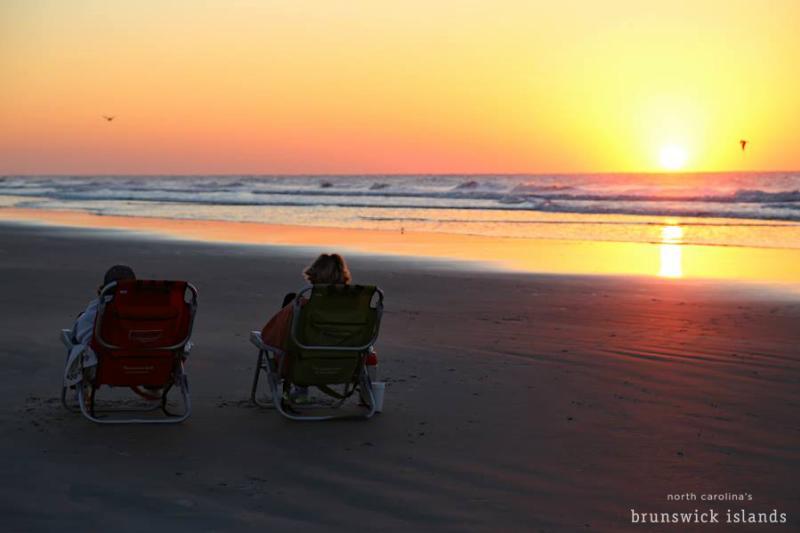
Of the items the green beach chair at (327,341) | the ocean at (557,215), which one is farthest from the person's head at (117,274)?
the ocean at (557,215)

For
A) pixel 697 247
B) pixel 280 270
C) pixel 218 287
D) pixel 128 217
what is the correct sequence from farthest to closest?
pixel 128 217, pixel 697 247, pixel 280 270, pixel 218 287

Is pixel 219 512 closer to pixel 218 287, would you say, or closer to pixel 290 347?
pixel 290 347

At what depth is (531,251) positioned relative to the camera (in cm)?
1972

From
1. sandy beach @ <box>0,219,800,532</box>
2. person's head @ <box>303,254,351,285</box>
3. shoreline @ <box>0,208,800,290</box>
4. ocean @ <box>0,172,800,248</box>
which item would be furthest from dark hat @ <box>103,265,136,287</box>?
ocean @ <box>0,172,800,248</box>

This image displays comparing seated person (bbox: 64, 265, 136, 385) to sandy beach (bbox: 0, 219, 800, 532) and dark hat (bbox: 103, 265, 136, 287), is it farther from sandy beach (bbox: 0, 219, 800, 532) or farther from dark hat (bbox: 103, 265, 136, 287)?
sandy beach (bbox: 0, 219, 800, 532)

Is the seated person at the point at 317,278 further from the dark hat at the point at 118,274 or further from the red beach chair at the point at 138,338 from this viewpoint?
the dark hat at the point at 118,274

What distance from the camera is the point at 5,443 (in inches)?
202

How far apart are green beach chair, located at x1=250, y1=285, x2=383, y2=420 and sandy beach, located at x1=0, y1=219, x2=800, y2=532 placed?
264 mm

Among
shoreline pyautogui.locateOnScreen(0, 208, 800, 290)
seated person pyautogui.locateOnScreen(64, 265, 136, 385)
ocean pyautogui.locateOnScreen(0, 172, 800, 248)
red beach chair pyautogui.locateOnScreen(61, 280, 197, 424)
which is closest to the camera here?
red beach chair pyautogui.locateOnScreen(61, 280, 197, 424)

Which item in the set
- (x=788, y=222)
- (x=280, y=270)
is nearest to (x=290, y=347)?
(x=280, y=270)

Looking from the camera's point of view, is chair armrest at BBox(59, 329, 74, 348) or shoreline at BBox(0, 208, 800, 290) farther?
shoreline at BBox(0, 208, 800, 290)

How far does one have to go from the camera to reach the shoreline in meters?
15.7

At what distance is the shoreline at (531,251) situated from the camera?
618 inches

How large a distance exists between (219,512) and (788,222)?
30485mm
